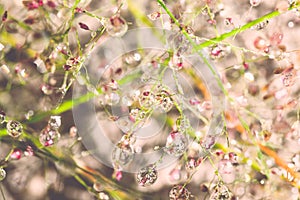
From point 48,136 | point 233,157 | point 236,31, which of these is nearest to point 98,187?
point 48,136

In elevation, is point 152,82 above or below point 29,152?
above

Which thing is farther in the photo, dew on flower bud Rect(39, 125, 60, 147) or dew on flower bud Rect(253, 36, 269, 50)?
dew on flower bud Rect(253, 36, 269, 50)

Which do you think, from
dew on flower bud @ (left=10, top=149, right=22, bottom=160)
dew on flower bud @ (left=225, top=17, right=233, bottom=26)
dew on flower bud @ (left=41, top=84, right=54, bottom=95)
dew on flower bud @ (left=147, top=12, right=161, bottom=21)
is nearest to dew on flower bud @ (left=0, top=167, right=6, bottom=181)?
dew on flower bud @ (left=10, top=149, right=22, bottom=160)

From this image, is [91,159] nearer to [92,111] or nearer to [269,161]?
[92,111]

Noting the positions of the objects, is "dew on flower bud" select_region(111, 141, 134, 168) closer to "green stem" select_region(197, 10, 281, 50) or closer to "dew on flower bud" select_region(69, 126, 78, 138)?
"dew on flower bud" select_region(69, 126, 78, 138)

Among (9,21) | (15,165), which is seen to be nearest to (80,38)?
(9,21)

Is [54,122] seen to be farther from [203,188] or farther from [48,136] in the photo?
[203,188]
